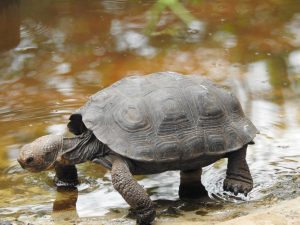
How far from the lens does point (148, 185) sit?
5.87 meters

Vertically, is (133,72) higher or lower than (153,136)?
lower

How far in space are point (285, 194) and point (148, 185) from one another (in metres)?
1.25

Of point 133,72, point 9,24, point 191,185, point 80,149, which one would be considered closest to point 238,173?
point 191,185

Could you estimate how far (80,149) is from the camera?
554cm

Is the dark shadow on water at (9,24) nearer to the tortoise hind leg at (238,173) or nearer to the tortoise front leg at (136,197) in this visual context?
the tortoise hind leg at (238,173)

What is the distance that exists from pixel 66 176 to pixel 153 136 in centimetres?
109

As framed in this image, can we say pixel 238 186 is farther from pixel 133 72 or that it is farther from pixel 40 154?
pixel 133 72

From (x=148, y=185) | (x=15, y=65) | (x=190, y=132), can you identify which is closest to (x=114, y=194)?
(x=148, y=185)

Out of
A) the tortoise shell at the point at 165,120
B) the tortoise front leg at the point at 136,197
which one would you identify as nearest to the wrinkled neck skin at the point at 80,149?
the tortoise shell at the point at 165,120

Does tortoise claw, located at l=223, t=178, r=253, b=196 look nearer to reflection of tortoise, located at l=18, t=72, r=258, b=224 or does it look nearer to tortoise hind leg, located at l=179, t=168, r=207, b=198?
reflection of tortoise, located at l=18, t=72, r=258, b=224

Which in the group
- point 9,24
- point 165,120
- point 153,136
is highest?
point 165,120

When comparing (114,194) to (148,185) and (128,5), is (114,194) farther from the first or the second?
(128,5)

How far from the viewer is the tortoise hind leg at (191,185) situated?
5.63m

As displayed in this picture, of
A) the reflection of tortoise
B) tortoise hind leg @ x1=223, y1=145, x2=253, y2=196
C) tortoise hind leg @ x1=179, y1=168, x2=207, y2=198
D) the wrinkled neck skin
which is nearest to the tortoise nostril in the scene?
the reflection of tortoise
